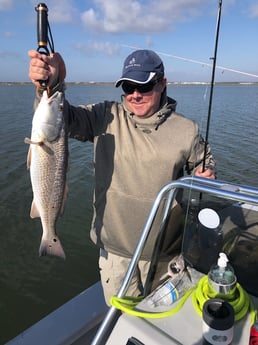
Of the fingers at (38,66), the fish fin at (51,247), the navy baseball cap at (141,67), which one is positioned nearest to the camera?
the fingers at (38,66)

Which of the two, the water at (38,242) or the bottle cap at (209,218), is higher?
the bottle cap at (209,218)

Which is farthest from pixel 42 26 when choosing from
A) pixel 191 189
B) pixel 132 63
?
pixel 191 189

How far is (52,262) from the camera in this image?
6684mm

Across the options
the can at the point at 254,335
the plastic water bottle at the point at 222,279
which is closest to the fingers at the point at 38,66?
the plastic water bottle at the point at 222,279

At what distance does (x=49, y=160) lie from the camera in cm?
274

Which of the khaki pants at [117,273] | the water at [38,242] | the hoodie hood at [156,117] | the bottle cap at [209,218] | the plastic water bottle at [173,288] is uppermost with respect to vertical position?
the hoodie hood at [156,117]

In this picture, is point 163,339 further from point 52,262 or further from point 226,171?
point 226,171

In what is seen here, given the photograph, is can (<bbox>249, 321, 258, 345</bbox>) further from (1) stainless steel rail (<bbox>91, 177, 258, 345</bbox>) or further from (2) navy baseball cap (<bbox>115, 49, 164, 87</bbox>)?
(2) navy baseball cap (<bbox>115, 49, 164, 87</bbox>)

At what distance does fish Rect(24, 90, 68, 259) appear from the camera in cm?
264


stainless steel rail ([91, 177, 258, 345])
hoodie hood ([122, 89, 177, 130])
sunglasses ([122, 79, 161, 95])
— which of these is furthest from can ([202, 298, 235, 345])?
sunglasses ([122, 79, 161, 95])

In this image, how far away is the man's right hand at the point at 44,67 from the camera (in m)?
2.31

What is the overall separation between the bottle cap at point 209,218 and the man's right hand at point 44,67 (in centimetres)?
144

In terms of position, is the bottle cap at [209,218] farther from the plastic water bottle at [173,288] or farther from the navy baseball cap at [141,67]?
the navy baseball cap at [141,67]

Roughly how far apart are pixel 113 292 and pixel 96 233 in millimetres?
644
